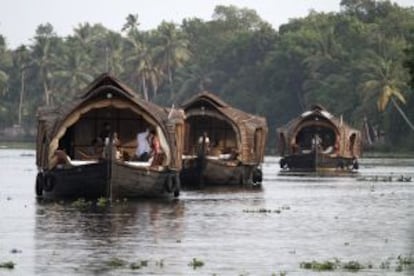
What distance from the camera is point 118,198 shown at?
3872 cm

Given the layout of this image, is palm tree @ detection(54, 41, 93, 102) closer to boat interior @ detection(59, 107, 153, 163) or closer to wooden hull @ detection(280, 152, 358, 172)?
wooden hull @ detection(280, 152, 358, 172)

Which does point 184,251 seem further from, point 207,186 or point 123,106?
point 207,186

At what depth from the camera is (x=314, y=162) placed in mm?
68875

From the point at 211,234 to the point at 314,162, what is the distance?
40.0 m

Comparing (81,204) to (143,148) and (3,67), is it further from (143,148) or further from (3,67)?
(3,67)

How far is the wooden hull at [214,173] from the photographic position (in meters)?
48.6

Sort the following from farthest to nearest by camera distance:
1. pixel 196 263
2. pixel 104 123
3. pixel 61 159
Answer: pixel 104 123 < pixel 61 159 < pixel 196 263

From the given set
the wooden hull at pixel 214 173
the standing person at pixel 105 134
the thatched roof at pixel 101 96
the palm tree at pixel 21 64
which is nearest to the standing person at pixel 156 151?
the thatched roof at pixel 101 96

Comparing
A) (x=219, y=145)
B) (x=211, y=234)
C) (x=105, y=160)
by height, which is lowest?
(x=211, y=234)

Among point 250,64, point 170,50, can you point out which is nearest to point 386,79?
point 250,64

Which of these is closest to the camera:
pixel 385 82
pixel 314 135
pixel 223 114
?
pixel 223 114

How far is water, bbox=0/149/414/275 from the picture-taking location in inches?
928

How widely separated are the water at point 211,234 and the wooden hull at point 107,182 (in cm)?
56

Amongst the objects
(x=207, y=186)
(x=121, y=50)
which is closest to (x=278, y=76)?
(x=121, y=50)
